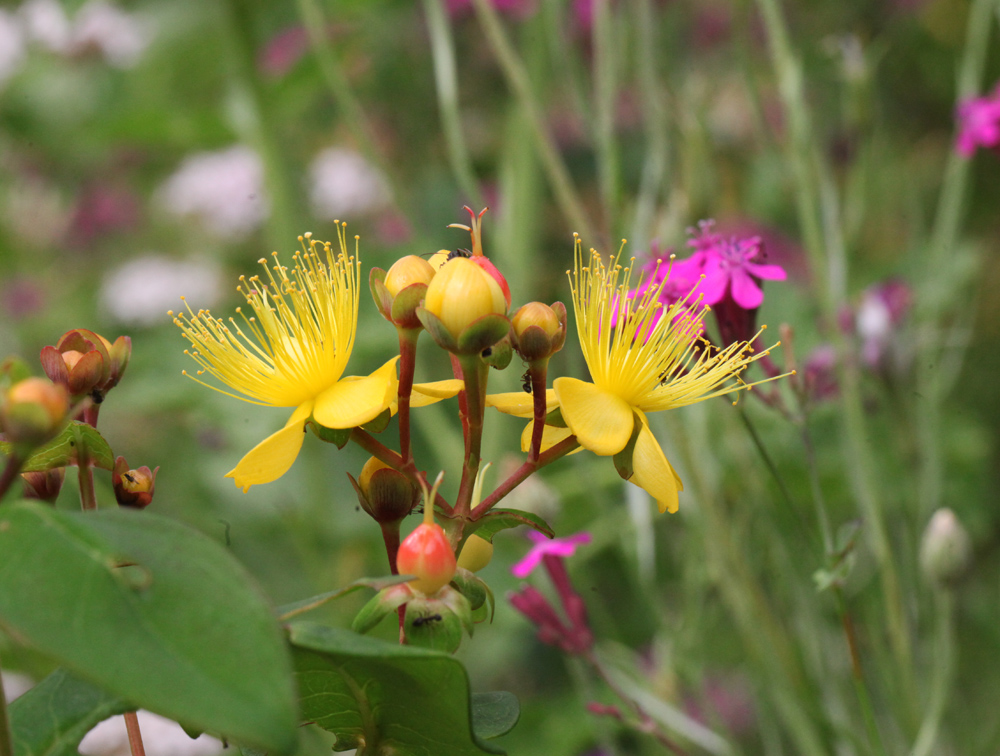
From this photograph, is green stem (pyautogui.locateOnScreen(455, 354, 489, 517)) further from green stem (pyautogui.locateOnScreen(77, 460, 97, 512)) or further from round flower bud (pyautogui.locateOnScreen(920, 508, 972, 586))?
→ round flower bud (pyautogui.locateOnScreen(920, 508, 972, 586))

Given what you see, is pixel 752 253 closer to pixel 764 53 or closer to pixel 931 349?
pixel 931 349

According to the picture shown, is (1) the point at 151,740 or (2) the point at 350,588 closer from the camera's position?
(2) the point at 350,588

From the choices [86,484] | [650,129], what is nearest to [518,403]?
[86,484]

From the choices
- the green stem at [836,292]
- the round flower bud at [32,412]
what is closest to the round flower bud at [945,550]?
the green stem at [836,292]

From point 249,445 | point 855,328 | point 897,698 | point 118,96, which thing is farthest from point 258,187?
point 897,698

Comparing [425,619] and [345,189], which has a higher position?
[345,189]

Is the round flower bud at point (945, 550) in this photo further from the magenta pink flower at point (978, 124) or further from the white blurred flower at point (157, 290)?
the white blurred flower at point (157, 290)

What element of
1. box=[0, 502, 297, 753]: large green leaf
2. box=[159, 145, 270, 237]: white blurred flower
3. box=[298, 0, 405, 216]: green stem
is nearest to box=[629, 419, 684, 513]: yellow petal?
box=[0, 502, 297, 753]: large green leaf

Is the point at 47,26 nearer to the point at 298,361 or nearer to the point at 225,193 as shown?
the point at 225,193

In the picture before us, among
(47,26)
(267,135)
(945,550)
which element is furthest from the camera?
(47,26)
